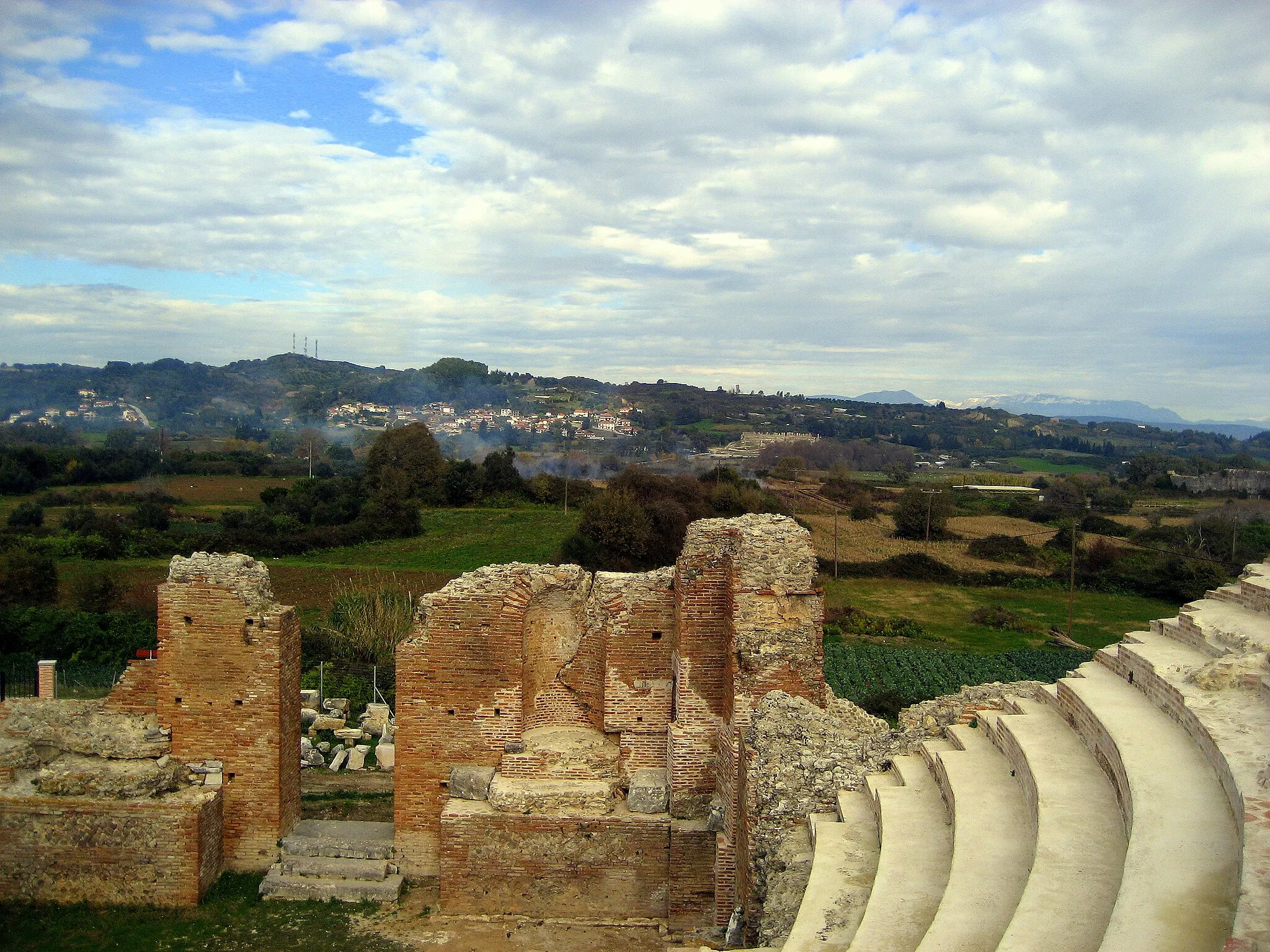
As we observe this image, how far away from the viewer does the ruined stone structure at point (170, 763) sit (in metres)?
10.2

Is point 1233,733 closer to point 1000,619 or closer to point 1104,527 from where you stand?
point 1000,619

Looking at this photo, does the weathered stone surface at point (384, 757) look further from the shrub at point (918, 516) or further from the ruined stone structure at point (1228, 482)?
the ruined stone structure at point (1228, 482)

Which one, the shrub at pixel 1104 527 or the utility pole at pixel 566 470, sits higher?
the utility pole at pixel 566 470

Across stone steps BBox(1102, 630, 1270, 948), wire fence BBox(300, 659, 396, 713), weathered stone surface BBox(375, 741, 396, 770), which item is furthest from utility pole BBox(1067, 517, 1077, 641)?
weathered stone surface BBox(375, 741, 396, 770)

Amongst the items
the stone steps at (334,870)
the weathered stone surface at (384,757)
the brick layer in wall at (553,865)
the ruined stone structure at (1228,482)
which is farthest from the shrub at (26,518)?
the ruined stone structure at (1228,482)

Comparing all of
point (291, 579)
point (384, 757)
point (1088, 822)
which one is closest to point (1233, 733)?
point (1088, 822)

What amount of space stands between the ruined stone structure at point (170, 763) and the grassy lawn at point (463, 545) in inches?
849

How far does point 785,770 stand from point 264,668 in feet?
20.0

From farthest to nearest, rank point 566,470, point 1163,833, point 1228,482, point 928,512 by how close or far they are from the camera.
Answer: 1. point 1228,482
2. point 566,470
3. point 928,512
4. point 1163,833

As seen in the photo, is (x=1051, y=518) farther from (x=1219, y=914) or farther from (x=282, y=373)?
(x=282, y=373)

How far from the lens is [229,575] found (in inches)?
421

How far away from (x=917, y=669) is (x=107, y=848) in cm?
2191

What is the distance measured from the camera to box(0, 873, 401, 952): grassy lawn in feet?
31.0

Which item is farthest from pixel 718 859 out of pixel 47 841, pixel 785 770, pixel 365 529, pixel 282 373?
pixel 282 373
